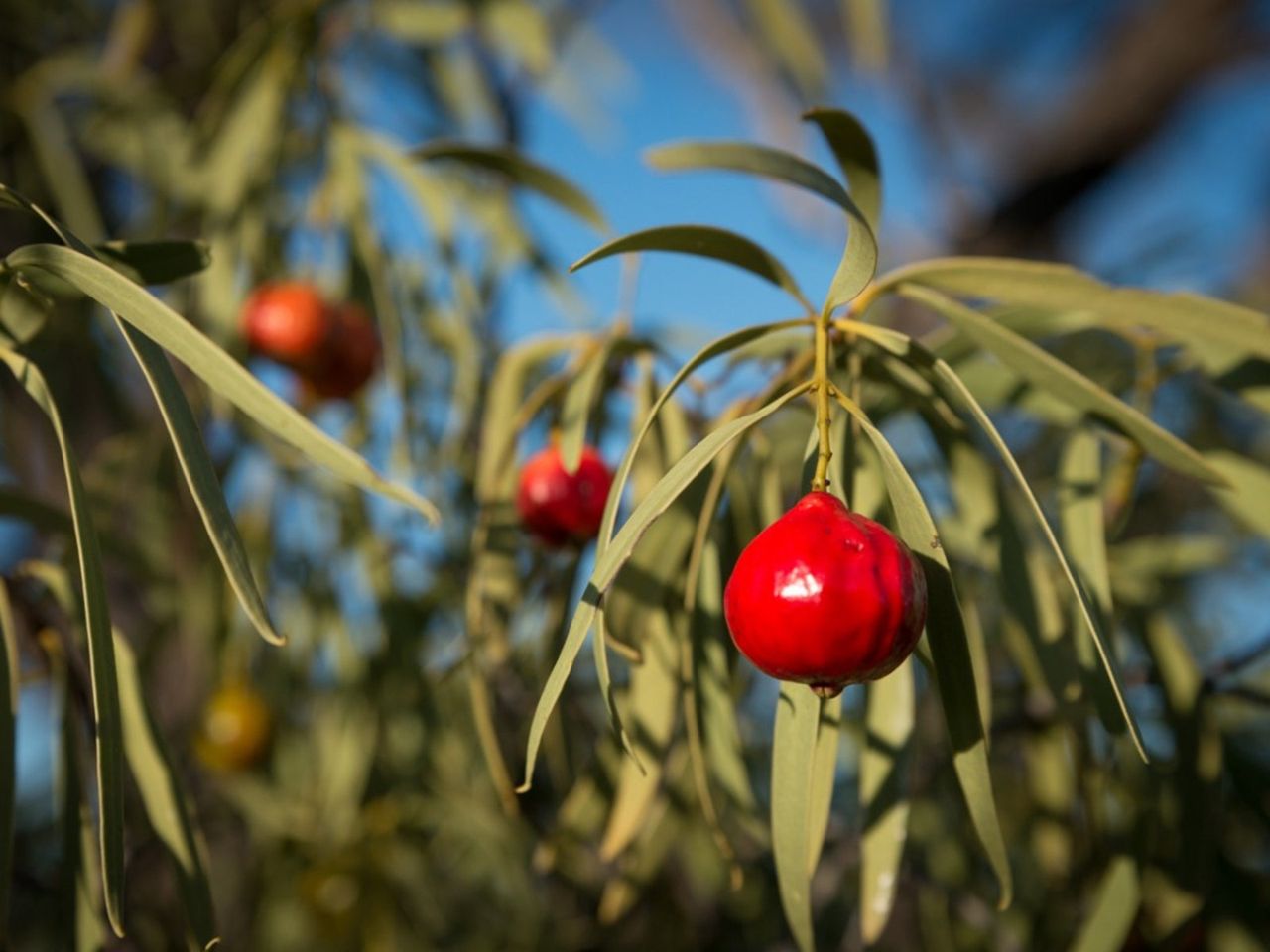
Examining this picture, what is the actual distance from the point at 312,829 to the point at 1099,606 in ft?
3.62

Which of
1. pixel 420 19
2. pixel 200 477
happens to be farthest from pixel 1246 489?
pixel 420 19

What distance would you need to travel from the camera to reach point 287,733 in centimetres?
170

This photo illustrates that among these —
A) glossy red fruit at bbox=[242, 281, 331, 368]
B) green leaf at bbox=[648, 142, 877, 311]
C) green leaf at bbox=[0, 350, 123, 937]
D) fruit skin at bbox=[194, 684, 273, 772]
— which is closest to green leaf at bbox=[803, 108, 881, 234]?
green leaf at bbox=[648, 142, 877, 311]

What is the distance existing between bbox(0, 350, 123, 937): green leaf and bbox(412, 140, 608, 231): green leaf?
0.33m

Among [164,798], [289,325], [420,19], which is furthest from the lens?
[420,19]

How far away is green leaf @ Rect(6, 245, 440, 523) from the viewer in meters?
0.46

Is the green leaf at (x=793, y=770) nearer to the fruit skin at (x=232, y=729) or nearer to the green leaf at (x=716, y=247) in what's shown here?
the green leaf at (x=716, y=247)

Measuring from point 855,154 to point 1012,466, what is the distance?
209 mm

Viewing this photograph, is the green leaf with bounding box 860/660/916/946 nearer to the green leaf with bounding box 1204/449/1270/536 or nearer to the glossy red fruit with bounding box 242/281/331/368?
the green leaf with bounding box 1204/449/1270/536

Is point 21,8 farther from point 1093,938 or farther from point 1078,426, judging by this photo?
point 1093,938

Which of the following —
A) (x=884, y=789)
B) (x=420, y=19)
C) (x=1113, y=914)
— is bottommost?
(x=1113, y=914)

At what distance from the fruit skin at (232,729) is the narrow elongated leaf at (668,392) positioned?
41.2 inches

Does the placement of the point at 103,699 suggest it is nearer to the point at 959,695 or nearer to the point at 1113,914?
the point at 959,695

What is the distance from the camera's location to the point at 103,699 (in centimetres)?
45
